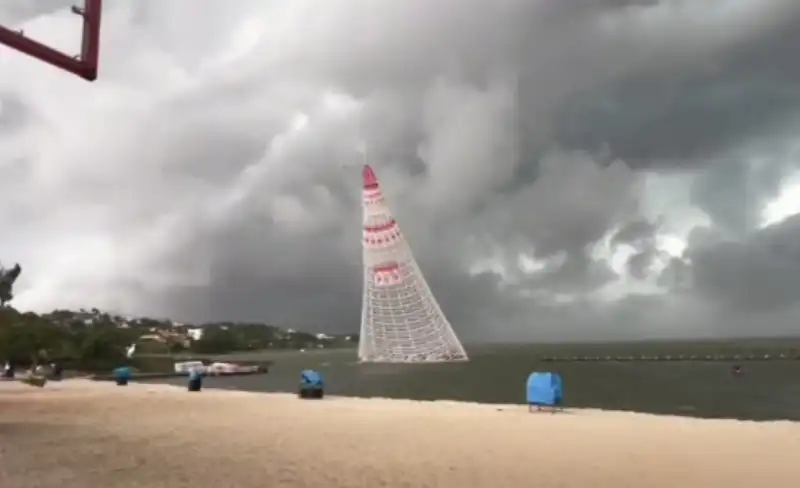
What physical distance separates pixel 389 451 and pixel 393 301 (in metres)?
66.6

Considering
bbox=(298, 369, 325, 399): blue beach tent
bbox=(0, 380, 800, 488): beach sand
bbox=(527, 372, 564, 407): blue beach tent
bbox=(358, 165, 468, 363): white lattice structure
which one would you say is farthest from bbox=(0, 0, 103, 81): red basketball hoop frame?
bbox=(358, 165, 468, 363): white lattice structure

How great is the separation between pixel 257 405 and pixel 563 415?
13.0 metres

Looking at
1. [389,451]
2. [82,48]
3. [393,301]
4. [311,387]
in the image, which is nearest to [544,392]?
[389,451]

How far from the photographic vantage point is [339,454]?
15.2 meters

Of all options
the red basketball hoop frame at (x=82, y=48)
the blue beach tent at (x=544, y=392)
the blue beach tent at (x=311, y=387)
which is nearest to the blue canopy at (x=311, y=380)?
the blue beach tent at (x=311, y=387)

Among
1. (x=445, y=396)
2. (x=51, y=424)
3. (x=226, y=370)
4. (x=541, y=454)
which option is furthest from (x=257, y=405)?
(x=226, y=370)

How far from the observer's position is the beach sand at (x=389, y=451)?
1238 cm

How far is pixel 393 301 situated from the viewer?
82.3m

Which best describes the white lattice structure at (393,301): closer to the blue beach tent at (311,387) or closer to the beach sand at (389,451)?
the blue beach tent at (311,387)

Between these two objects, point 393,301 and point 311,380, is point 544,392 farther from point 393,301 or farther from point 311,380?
point 393,301

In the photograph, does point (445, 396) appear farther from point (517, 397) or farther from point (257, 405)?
point (257, 405)

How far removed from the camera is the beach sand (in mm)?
12383

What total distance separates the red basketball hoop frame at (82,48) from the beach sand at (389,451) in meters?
Answer: 9.19

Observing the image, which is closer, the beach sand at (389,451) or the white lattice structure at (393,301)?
the beach sand at (389,451)
